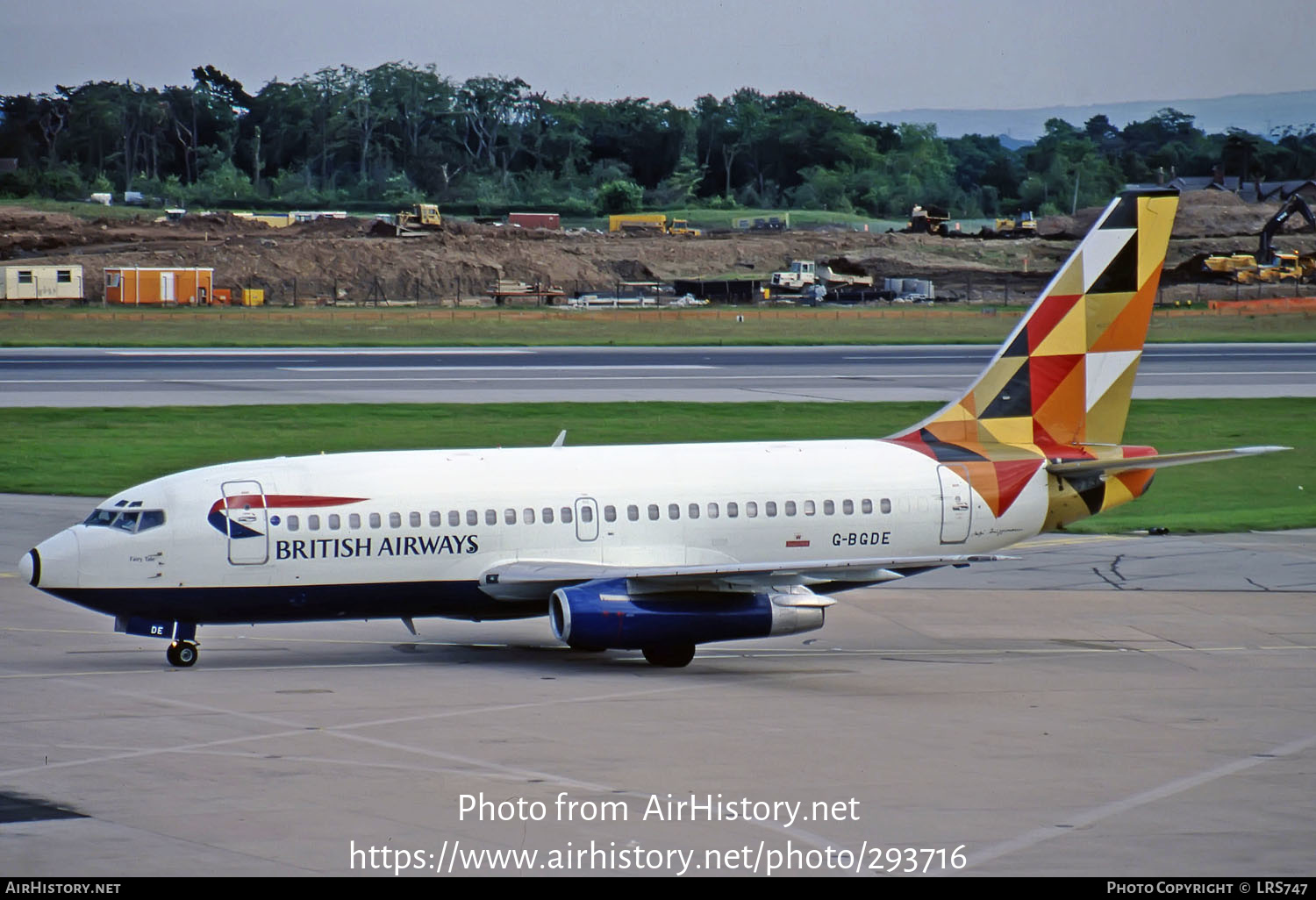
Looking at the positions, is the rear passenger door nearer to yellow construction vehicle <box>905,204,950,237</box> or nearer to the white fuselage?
the white fuselage

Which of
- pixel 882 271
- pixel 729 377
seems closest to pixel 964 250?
pixel 882 271

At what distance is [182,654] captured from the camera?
92.6 feet

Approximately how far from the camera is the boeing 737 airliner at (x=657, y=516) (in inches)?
1089

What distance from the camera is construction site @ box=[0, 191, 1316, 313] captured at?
14225 centimetres

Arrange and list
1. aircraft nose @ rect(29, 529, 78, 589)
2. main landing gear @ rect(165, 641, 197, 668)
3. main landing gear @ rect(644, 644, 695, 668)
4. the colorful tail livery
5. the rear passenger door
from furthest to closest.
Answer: the colorful tail livery < the rear passenger door < main landing gear @ rect(644, 644, 695, 668) < main landing gear @ rect(165, 641, 197, 668) < aircraft nose @ rect(29, 529, 78, 589)

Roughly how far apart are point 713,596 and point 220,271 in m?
122

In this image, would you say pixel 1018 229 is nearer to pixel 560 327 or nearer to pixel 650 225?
pixel 650 225

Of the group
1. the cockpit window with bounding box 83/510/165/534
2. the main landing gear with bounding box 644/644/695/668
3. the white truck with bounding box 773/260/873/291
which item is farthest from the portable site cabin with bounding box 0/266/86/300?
the main landing gear with bounding box 644/644/695/668

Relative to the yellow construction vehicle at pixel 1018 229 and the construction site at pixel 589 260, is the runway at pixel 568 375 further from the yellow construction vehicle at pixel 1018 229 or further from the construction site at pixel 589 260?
the yellow construction vehicle at pixel 1018 229

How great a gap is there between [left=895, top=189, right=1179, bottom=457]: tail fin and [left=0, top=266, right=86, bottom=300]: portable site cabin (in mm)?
111481

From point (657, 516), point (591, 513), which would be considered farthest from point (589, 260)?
point (591, 513)

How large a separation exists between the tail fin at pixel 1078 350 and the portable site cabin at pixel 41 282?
111 m

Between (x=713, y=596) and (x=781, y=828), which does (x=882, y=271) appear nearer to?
(x=713, y=596)

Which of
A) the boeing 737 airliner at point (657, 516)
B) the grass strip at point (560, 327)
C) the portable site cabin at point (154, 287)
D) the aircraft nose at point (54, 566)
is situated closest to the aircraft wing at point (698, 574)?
the boeing 737 airliner at point (657, 516)
